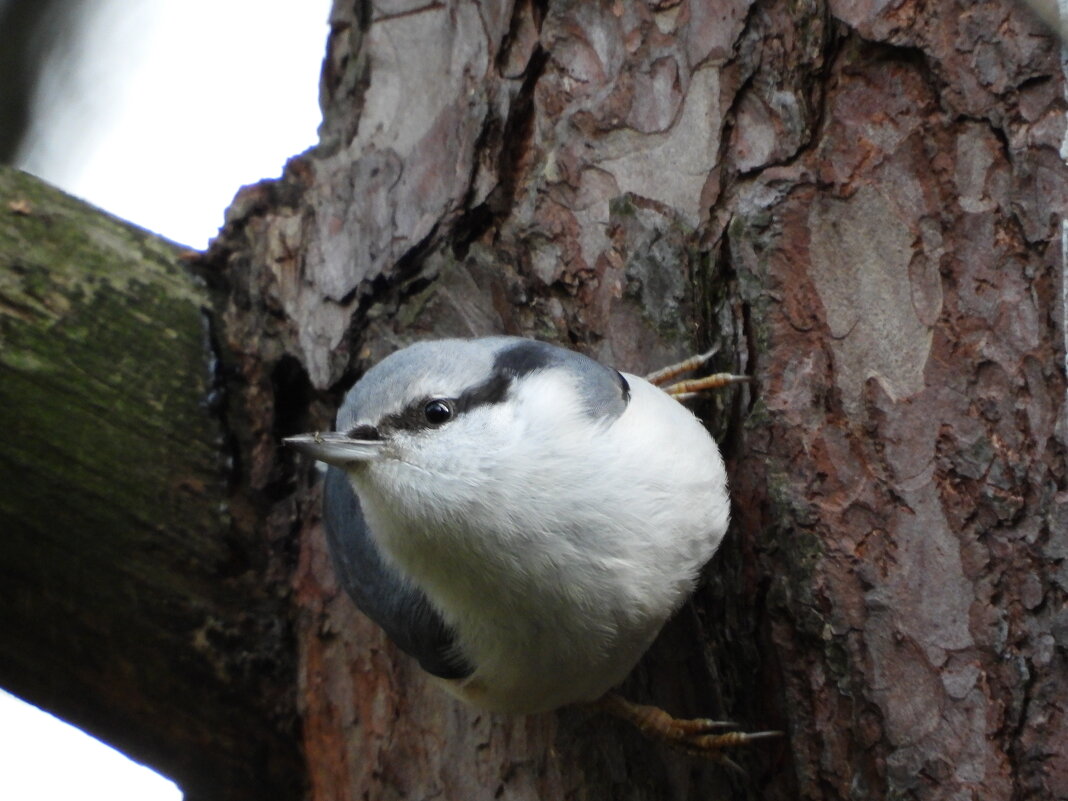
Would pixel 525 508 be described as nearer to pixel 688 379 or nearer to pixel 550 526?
pixel 550 526

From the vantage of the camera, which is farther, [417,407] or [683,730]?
[683,730]

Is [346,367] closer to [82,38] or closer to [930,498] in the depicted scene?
[930,498]

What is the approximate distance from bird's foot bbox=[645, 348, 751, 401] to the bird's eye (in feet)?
1.31

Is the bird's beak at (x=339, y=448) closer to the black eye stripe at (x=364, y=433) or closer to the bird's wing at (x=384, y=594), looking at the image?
the black eye stripe at (x=364, y=433)

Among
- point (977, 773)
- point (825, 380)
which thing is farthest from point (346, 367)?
point (977, 773)

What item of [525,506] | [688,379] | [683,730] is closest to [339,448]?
[525,506]

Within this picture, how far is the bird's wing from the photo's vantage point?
1.69 m

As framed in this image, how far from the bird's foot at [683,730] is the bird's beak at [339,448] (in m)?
0.61

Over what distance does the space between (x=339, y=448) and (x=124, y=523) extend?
18.9 inches

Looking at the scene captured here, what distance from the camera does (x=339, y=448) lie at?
5.08 feet

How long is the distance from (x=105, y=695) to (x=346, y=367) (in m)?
0.68

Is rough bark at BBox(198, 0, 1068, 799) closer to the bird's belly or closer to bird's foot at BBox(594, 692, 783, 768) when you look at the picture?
bird's foot at BBox(594, 692, 783, 768)

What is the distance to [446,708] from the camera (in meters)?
1.93

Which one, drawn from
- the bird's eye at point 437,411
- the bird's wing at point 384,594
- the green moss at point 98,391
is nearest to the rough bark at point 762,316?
the green moss at point 98,391
